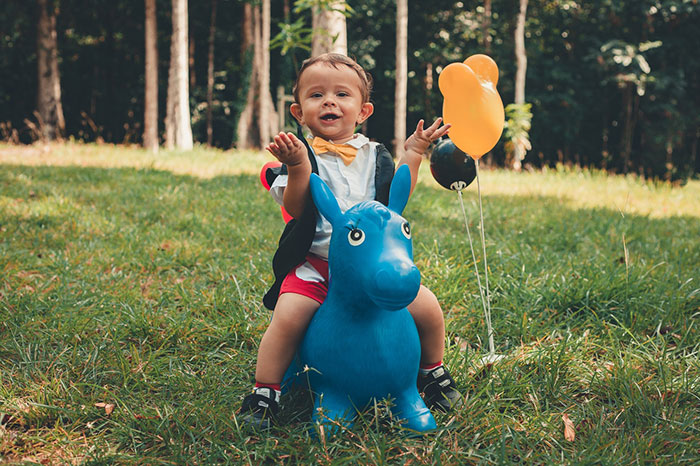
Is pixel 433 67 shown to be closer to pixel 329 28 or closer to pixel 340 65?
pixel 329 28

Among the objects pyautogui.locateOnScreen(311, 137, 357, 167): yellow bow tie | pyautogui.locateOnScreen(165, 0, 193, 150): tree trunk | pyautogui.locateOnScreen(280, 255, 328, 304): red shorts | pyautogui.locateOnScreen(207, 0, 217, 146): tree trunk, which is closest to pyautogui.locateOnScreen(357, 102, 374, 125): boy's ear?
pyautogui.locateOnScreen(311, 137, 357, 167): yellow bow tie

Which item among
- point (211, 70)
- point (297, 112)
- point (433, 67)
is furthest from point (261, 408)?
point (433, 67)

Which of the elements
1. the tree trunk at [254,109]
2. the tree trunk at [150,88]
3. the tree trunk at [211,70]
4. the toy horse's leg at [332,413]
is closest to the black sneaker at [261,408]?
the toy horse's leg at [332,413]

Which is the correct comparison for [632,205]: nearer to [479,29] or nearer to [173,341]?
[173,341]

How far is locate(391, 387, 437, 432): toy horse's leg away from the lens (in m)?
1.64

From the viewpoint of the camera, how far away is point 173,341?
91.4 inches

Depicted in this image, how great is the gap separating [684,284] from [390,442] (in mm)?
1992

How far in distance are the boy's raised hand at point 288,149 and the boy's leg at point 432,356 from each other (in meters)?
0.58

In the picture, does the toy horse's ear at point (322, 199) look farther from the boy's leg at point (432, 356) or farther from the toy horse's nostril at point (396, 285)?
the boy's leg at point (432, 356)

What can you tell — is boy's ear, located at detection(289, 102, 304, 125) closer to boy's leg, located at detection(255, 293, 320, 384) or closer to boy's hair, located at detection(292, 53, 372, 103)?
boy's hair, located at detection(292, 53, 372, 103)

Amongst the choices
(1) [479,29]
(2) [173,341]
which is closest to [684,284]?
(2) [173,341]

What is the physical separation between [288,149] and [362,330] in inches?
22.7

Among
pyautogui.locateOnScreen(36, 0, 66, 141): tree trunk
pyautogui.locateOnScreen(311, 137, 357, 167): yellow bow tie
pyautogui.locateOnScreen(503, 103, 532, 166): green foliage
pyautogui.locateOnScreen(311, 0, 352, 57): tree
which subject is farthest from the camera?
pyautogui.locateOnScreen(36, 0, 66, 141): tree trunk

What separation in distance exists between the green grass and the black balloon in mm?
658
